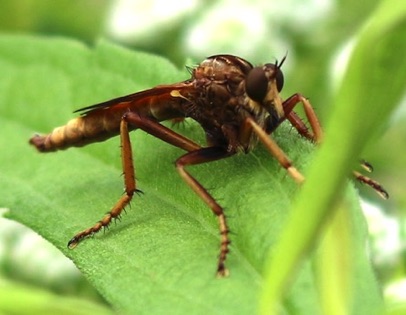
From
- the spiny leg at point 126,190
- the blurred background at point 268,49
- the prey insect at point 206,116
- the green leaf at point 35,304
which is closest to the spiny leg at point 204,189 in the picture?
the prey insect at point 206,116

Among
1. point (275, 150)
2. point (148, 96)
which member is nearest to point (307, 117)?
point (275, 150)

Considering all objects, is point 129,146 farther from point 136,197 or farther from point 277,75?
point 277,75

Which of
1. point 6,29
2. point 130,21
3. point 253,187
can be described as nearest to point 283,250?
point 253,187

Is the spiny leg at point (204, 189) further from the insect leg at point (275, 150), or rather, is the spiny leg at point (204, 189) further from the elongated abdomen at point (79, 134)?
the elongated abdomen at point (79, 134)

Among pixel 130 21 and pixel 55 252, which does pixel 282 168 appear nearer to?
pixel 55 252

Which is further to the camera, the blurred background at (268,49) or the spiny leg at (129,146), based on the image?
the blurred background at (268,49)

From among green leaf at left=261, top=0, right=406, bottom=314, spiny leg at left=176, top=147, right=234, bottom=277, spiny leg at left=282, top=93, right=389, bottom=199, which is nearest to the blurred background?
spiny leg at left=282, top=93, right=389, bottom=199
